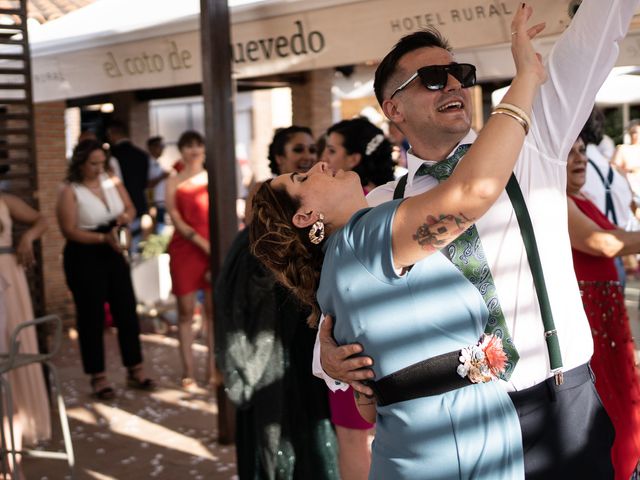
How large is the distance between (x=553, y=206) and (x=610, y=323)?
150 cm

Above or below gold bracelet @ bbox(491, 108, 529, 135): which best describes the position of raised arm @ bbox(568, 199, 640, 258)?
below

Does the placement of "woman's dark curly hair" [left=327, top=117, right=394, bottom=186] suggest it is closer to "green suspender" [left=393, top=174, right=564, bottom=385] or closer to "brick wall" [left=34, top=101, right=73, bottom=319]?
"green suspender" [left=393, top=174, right=564, bottom=385]

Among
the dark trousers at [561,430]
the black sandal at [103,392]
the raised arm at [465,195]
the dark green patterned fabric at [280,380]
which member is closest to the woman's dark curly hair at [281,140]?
Answer: the dark green patterned fabric at [280,380]

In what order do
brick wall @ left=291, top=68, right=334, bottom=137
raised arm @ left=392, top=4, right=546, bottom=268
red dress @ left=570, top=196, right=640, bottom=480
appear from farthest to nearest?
brick wall @ left=291, top=68, right=334, bottom=137 < red dress @ left=570, top=196, right=640, bottom=480 < raised arm @ left=392, top=4, right=546, bottom=268

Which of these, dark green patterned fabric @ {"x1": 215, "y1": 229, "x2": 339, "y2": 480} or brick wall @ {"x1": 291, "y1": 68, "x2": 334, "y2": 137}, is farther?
brick wall @ {"x1": 291, "y1": 68, "x2": 334, "y2": 137}

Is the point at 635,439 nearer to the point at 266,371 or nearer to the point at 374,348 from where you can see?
the point at 266,371

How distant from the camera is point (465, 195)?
1.77m

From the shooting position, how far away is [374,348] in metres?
2.01

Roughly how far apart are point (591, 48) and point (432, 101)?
0.43m

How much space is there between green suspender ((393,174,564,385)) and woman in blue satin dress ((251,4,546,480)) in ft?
0.77

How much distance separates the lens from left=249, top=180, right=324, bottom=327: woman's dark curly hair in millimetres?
2221

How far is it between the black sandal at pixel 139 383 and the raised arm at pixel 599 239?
4685mm

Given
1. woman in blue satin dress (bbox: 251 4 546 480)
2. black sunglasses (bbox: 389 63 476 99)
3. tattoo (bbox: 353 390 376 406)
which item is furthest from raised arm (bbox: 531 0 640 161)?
tattoo (bbox: 353 390 376 406)

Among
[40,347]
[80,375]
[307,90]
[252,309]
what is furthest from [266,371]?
[307,90]
